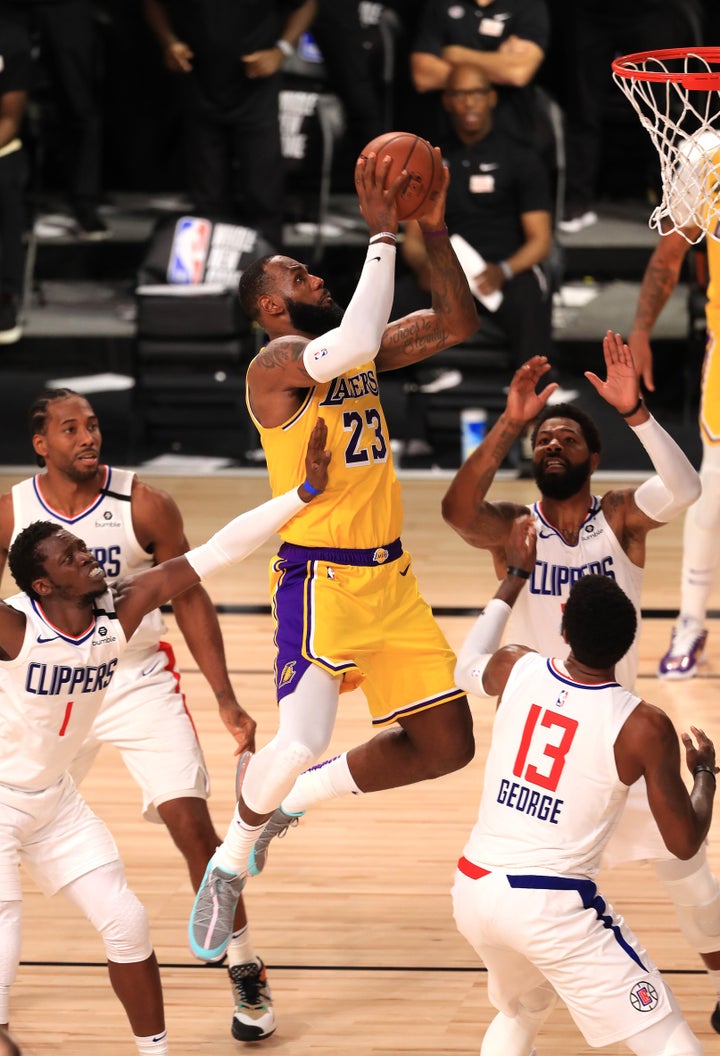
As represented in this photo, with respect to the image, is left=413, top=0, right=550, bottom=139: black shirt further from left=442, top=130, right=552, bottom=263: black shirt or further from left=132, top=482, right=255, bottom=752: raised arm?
left=132, top=482, right=255, bottom=752: raised arm

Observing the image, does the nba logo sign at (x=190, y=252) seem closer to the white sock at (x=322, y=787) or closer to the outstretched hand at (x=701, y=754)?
the white sock at (x=322, y=787)

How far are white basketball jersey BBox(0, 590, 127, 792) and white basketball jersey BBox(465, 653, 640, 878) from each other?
0.98 metres

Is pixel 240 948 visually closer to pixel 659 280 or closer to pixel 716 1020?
pixel 716 1020

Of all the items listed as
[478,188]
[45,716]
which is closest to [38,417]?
[45,716]

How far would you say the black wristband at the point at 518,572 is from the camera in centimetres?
422

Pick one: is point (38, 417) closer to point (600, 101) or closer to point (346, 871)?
point (346, 871)

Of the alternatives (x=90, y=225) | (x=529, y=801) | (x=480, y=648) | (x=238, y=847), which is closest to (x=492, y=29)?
(x=90, y=225)

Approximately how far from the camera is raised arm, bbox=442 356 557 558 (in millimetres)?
4332

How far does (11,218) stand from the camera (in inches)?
425

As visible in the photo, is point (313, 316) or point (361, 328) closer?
point (361, 328)

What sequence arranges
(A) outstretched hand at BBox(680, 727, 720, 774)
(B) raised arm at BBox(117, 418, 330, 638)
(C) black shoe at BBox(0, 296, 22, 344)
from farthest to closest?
(C) black shoe at BBox(0, 296, 22, 344) → (B) raised arm at BBox(117, 418, 330, 638) → (A) outstretched hand at BBox(680, 727, 720, 774)

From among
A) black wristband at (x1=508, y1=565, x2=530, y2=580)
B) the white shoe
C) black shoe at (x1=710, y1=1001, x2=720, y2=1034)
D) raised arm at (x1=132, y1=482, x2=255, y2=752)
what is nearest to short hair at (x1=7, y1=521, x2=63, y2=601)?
raised arm at (x1=132, y1=482, x2=255, y2=752)

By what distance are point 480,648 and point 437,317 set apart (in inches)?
45.7

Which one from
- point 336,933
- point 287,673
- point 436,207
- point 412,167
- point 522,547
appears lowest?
point 336,933
